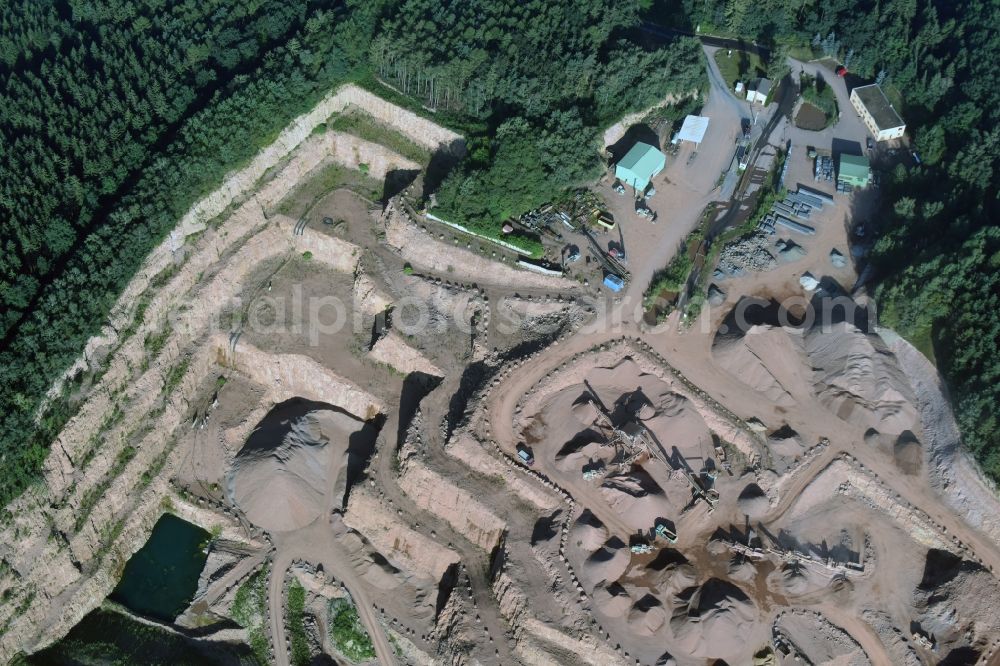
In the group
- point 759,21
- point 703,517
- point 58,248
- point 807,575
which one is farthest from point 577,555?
point 759,21

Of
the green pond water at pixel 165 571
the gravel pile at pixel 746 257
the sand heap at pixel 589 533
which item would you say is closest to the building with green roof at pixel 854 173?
the gravel pile at pixel 746 257

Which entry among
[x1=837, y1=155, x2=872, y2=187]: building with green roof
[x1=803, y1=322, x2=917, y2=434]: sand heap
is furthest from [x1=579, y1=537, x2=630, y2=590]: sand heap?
[x1=837, y1=155, x2=872, y2=187]: building with green roof

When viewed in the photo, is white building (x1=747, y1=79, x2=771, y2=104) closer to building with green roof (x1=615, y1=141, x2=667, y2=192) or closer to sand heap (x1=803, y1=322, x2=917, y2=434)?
building with green roof (x1=615, y1=141, x2=667, y2=192)

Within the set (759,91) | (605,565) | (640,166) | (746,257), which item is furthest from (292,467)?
(759,91)

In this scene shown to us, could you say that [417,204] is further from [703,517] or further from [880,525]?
[880,525]

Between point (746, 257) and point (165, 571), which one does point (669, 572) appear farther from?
point (165, 571)

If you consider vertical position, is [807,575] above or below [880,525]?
below

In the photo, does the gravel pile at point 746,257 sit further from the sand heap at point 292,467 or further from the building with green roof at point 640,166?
the sand heap at point 292,467
